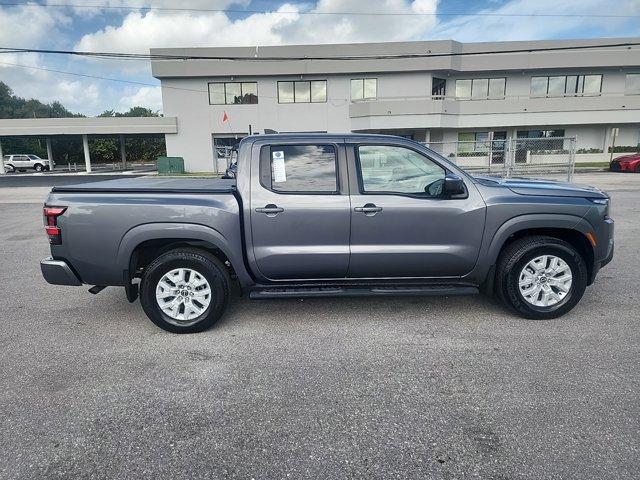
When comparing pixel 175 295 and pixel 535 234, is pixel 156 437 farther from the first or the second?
pixel 535 234

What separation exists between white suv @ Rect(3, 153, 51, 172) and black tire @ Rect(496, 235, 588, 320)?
4645 cm

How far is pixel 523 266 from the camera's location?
13.3 feet

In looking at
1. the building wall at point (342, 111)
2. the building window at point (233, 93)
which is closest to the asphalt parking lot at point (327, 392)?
the building wall at point (342, 111)

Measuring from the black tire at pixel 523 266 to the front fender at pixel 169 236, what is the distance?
2659 mm

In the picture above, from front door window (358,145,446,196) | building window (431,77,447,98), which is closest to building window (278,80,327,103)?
building window (431,77,447,98)

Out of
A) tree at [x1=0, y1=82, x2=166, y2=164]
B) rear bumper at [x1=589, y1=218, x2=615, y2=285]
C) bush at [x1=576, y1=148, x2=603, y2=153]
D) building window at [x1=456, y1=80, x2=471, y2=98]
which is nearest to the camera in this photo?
rear bumper at [x1=589, y1=218, x2=615, y2=285]

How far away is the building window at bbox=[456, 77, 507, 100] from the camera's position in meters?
30.9

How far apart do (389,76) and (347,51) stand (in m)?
3.52

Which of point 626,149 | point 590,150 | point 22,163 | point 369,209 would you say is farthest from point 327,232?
point 22,163

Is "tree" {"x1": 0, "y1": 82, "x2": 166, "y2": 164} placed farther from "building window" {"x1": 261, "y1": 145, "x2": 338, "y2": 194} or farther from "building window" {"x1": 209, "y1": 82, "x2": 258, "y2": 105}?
"building window" {"x1": 261, "y1": 145, "x2": 338, "y2": 194}

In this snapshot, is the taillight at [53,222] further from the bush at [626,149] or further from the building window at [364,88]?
the bush at [626,149]

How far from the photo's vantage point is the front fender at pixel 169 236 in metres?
3.77

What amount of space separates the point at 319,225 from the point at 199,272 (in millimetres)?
1229

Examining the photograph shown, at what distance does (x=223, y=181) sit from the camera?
484cm
